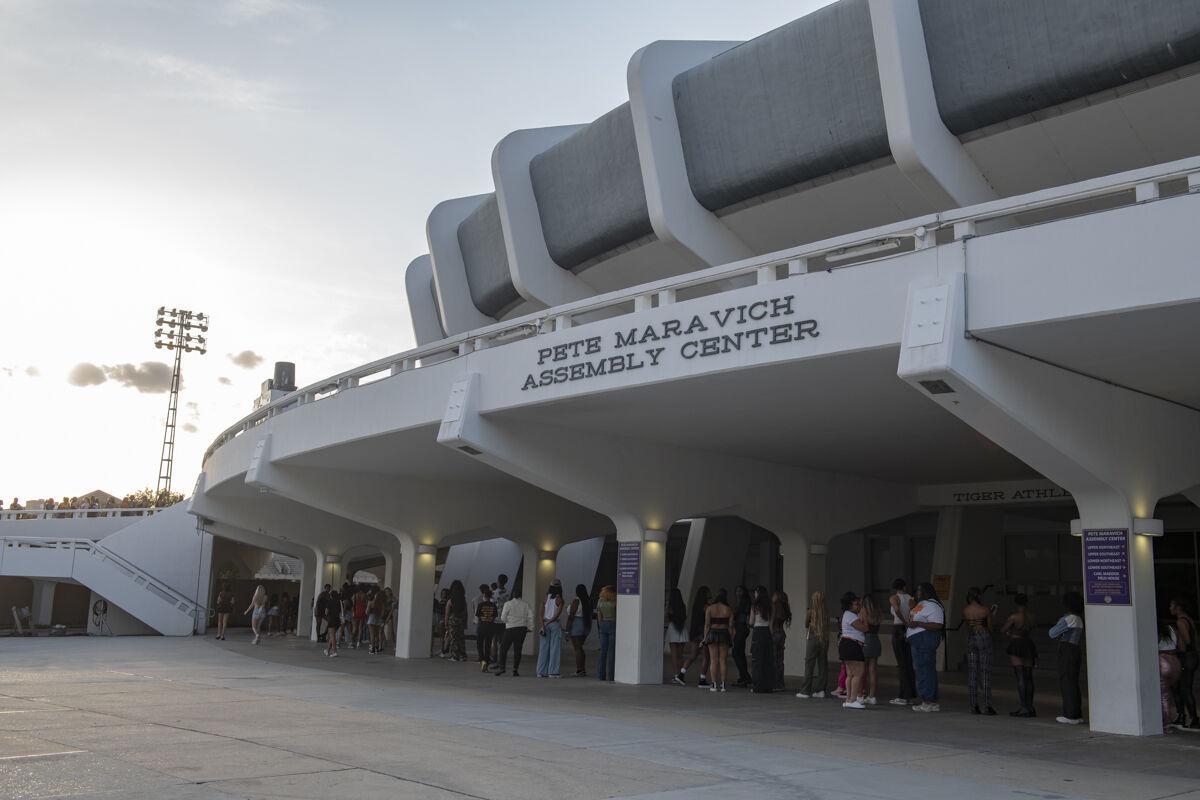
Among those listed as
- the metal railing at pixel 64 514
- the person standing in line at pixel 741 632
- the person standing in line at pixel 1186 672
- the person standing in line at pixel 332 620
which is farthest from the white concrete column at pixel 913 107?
the metal railing at pixel 64 514

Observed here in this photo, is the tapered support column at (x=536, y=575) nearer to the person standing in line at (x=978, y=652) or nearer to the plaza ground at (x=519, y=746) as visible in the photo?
the plaza ground at (x=519, y=746)

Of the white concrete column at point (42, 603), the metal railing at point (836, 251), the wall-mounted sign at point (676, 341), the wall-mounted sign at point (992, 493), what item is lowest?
the white concrete column at point (42, 603)

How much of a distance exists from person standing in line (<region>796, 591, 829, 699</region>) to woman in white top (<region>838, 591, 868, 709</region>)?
2.73 ft

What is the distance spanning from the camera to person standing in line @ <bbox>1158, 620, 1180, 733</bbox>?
11961 millimetres

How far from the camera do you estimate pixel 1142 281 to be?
928cm

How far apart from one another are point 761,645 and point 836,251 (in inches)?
256

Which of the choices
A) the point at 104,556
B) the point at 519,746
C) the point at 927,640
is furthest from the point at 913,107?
the point at 104,556

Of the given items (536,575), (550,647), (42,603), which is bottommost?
(42,603)

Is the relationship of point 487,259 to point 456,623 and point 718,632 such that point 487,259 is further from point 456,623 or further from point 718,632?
point 718,632

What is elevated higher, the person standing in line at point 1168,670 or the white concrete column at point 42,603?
the person standing in line at point 1168,670

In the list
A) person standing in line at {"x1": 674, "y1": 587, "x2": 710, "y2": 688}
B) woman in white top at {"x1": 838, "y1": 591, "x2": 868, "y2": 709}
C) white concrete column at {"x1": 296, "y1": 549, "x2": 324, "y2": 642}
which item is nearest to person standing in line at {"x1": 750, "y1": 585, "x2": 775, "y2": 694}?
person standing in line at {"x1": 674, "y1": 587, "x2": 710, "y2": 688}

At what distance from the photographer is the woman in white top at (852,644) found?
44.8 feet

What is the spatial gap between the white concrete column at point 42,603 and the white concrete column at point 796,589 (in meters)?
33.9

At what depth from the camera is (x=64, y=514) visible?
45500mm
